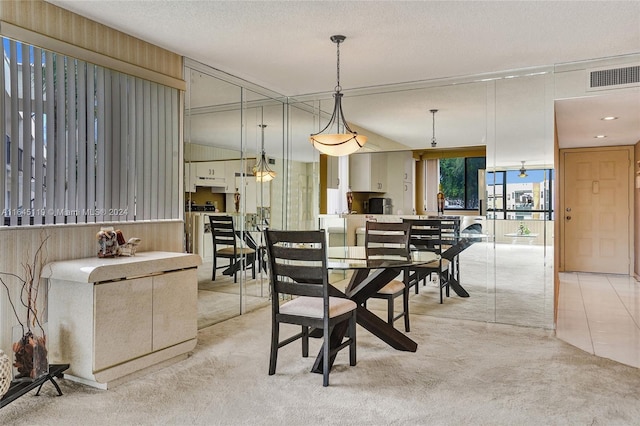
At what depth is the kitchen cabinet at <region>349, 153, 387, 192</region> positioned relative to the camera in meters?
5.34

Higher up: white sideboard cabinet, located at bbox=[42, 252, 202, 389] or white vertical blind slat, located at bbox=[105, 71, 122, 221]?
white vertical blind slat, located at bbox=[105, 71, 122, 221]

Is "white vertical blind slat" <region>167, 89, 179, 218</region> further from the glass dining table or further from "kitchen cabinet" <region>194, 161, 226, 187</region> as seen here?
the glass dining table

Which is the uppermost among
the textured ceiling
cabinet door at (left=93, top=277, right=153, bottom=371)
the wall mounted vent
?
the textured ceiling

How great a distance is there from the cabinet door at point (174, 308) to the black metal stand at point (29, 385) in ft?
1.82

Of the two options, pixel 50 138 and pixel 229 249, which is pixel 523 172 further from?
pixel 50 138

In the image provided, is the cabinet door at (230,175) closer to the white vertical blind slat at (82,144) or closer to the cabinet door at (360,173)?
the white vertical blind slat at (82,144)

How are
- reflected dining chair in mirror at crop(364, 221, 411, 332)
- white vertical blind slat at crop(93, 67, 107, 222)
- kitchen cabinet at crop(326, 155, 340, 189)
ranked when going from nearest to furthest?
1. white vertical blind slat at crop(93, 67, 107, 222)
2. reflected dining chair in mirror at crop(364, 221, 411, 332)
3. kitchen cabinet at crop(326, 155, 340, 189)

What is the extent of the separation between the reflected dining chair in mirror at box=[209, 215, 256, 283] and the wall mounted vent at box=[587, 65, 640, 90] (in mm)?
3423

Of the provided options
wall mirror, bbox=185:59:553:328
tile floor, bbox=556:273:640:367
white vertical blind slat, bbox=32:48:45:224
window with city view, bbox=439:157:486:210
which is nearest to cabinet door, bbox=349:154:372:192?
wall mirror, bbox=185:59:553:328

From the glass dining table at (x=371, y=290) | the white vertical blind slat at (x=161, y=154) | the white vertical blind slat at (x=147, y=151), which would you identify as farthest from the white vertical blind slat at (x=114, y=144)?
the glass dining table at (x=371, y=290)

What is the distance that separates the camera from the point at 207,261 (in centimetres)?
406

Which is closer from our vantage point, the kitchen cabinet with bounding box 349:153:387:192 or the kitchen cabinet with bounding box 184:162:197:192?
the kitchen cabinet with bounding box 184:162:197:192

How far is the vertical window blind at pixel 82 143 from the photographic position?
2691 millimetres

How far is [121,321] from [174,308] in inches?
16.7
